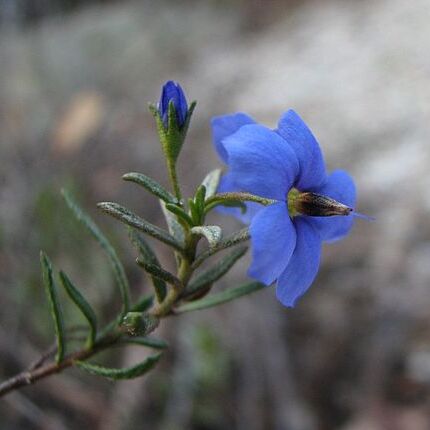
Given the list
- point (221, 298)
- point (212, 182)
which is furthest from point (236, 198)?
point (221, 298)

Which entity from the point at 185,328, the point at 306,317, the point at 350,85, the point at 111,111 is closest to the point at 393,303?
the point at 306,317

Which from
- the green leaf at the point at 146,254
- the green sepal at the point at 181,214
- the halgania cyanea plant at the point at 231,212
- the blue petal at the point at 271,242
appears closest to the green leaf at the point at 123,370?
the halgania cyanea plant at the point at 231,212

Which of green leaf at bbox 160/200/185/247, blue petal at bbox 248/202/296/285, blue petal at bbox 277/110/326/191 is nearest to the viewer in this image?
blue petal at bbox 248/202/296/285

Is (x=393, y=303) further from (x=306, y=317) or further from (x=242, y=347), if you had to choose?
(x=242, y=347)

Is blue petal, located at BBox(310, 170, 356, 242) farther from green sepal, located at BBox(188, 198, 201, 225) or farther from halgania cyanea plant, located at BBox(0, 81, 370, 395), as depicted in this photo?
green sepal, located at BBox(188, 198, 201, 225)

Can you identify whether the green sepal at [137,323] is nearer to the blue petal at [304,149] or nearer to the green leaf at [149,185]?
the green leaf at [149,185]

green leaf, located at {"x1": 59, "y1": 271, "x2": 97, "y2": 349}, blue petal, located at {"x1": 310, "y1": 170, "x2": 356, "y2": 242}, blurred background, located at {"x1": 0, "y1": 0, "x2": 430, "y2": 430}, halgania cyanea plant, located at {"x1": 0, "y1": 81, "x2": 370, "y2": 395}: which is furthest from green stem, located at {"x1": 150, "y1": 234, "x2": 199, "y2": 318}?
blurred background, located at {"x1": 0, "y1": 0, "x2": 430, "y2": 430}
